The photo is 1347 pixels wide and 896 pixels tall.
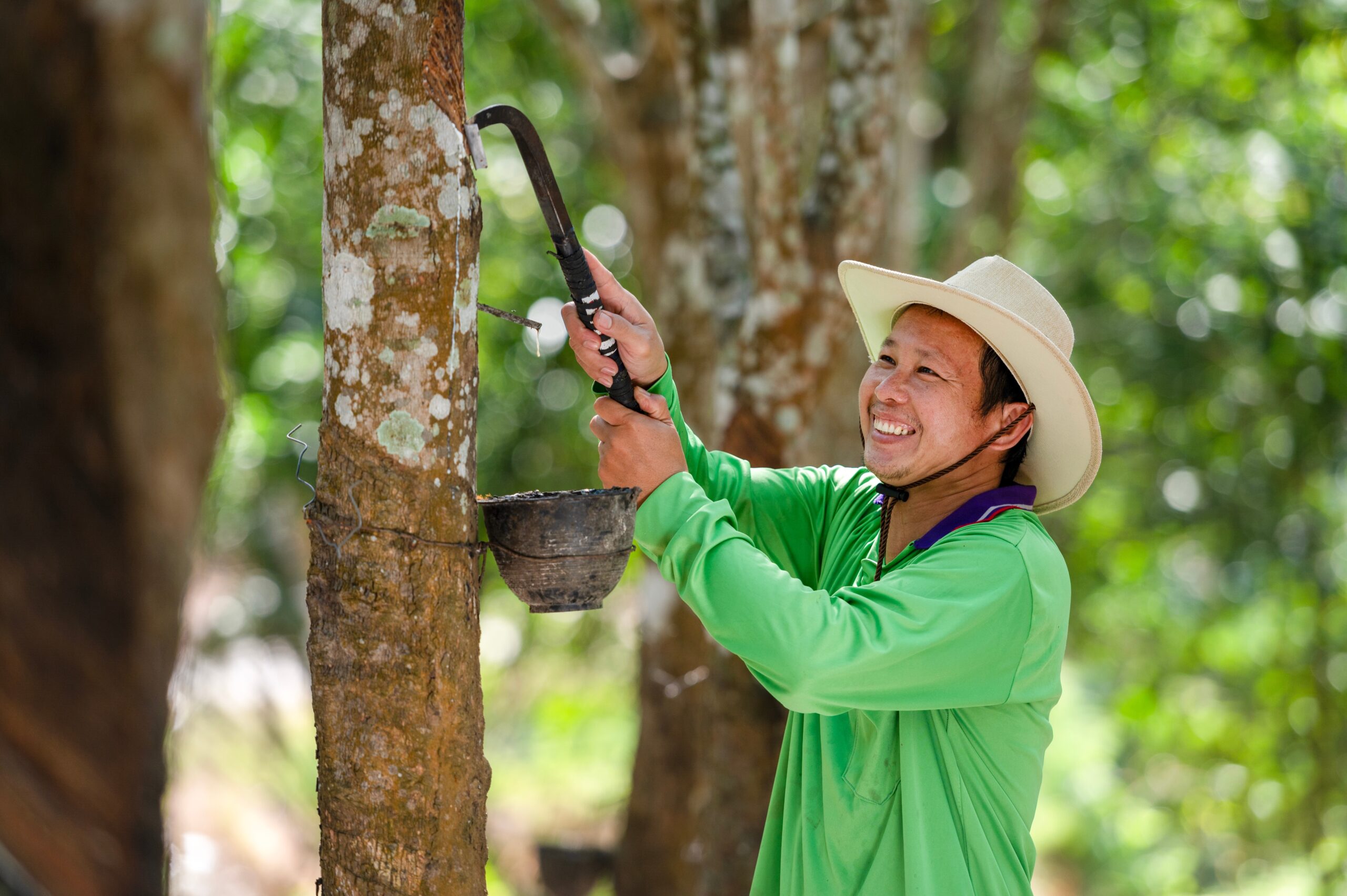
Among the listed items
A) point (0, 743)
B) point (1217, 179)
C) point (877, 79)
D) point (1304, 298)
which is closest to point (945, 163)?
point (1217, 179)

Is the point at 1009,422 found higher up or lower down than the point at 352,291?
lower down

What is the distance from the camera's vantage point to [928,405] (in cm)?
235

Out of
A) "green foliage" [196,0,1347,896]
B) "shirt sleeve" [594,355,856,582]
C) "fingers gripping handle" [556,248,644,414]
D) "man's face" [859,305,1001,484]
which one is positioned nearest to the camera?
"fingers gripping handle" [556,248,644,414]

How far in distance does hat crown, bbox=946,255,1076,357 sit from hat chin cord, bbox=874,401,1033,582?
0.57 feet

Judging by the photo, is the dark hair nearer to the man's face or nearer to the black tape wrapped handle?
the man's face

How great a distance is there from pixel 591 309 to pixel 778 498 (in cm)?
80

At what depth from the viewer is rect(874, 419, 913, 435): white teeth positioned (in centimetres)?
237

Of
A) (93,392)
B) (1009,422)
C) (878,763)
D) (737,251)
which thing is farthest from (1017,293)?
(737,251)

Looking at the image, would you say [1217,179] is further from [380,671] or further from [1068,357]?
[380,671]

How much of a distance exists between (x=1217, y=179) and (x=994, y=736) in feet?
28.3

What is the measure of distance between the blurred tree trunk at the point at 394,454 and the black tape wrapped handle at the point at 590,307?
192mm

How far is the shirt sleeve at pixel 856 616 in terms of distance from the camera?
193cm

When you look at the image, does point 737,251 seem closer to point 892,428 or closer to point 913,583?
point 892,428

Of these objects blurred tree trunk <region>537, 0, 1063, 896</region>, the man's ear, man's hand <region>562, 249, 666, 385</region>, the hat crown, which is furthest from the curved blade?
blurred tree trunk <region>537, 0, 1063, 896</region>
